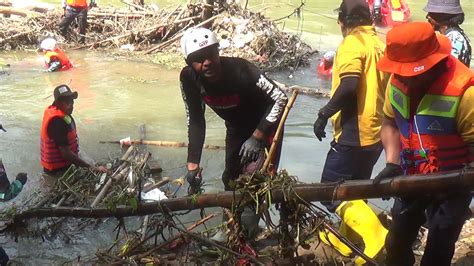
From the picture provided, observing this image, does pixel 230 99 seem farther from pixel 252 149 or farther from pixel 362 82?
pixel 362 82

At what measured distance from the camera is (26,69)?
11.3 metres

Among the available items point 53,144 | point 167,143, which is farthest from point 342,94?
point 167,143

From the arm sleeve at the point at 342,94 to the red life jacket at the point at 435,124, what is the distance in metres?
0.78

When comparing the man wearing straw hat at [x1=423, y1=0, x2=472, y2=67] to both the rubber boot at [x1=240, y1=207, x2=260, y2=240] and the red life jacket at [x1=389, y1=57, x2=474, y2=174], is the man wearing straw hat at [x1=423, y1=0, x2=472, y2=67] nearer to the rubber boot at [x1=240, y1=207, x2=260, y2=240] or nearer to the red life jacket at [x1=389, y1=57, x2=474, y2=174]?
the red life jacket at [x1=389, y1=57, x2=474, y2=174]

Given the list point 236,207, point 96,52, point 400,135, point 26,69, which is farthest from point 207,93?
point 96,52

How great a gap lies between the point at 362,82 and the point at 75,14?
1028cm

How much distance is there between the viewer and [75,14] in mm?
12906

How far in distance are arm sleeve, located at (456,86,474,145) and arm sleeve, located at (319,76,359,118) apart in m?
1.22

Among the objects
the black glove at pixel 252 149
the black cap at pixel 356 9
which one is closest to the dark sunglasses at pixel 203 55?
the black glove at pixel 252 149

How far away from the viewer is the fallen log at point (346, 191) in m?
2.76

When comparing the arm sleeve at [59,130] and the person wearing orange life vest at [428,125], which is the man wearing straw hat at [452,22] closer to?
the person wearing orange life vest at [428,125]

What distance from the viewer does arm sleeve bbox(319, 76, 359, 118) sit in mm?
4066

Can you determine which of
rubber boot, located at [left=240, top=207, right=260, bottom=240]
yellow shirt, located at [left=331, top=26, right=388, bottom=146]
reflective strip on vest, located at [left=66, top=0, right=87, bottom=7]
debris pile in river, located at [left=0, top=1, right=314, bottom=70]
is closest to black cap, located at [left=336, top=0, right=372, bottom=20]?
yellow shirt, located at [left=331, top=26, right=388, bottom=146]

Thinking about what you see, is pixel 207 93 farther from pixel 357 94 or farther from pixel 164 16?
pixel 164 16
